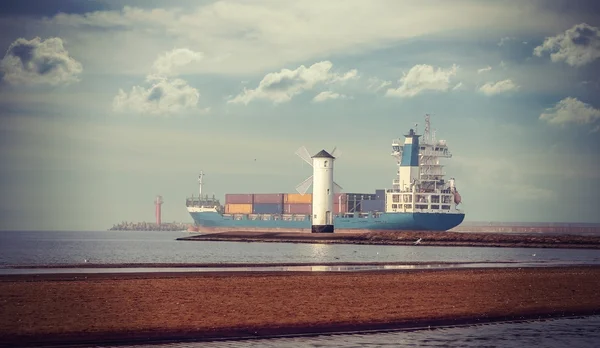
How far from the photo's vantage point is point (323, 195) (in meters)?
125

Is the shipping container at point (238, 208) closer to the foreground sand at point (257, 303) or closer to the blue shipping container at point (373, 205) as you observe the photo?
the blue shipping container at point (373, 205)

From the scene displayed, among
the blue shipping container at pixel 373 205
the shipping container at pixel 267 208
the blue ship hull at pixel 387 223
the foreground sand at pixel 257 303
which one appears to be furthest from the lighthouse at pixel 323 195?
the foreground sand at pixel 257 303

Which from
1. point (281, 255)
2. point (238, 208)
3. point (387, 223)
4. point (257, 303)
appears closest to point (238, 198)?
point (238, 208)

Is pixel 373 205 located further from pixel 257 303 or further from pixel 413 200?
pixel 257 303

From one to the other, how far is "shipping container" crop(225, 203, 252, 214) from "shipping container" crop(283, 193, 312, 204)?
406 inches

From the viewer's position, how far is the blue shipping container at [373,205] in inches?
6620

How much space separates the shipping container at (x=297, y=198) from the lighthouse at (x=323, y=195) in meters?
48.2

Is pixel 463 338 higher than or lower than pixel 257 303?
lower

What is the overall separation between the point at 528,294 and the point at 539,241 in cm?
7544

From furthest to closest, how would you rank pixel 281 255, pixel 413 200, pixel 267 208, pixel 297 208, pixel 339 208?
pixel 267 208, pixel 297 208, pixel 339 208, pixel 413 200, pixel 281 255

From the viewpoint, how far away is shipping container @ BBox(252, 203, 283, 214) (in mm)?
179250

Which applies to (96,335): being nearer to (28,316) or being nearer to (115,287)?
(28,316)

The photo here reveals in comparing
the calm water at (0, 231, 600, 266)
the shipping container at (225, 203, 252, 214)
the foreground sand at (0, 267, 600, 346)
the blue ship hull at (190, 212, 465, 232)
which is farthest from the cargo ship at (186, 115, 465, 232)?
the foreground sand at (0, 267, 600, 346)

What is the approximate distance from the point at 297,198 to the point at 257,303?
150 m
